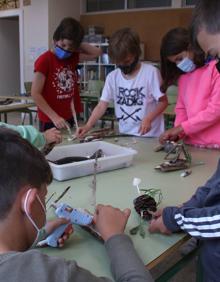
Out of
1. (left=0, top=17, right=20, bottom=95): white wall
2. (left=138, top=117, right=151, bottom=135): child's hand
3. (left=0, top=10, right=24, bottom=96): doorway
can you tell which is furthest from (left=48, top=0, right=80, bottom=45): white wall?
(left=138, top=117, right=151, bottom=135): child's hand

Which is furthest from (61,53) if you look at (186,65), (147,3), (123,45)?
(147,3)

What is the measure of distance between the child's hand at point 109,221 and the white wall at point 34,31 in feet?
21.1

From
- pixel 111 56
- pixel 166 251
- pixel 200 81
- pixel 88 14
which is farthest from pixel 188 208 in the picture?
pixel 88 14

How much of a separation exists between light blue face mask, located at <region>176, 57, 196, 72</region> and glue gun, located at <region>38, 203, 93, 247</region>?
41.1 inches

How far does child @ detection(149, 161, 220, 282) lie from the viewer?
34.3 inches

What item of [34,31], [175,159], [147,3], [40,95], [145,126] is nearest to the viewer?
[175,159]

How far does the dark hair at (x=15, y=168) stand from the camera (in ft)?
1.96

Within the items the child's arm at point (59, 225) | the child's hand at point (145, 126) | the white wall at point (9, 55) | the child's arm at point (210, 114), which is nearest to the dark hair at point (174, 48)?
the child's arm at point (210, 114)

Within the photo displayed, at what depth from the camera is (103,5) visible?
7238 millimetres

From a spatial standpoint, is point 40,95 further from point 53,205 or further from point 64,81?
point 53,205

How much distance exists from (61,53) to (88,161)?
115cm

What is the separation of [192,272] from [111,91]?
1.20 m

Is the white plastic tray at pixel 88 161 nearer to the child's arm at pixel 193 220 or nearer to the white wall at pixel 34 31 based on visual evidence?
the child's arm at pixel 193 220

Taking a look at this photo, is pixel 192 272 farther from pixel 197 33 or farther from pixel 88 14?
pixel 88 14
